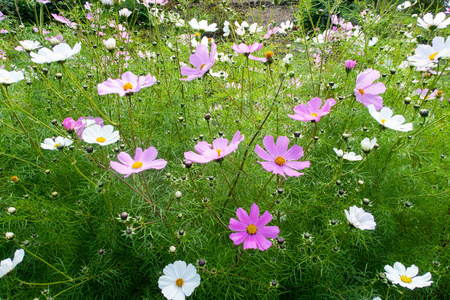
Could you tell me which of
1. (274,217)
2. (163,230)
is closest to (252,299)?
(274,217)

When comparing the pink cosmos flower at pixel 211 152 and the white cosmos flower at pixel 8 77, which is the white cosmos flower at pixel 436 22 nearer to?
the pink cosmos flower at pixel 211 152

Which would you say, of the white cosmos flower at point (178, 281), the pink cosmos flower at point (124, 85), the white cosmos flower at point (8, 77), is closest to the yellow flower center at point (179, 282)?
the white cosmos flower at point (178, 281)

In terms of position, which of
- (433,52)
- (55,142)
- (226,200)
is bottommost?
(226,200)

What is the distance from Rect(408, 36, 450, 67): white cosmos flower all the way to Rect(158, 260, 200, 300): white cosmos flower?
1.15 m

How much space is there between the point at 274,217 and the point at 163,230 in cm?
47

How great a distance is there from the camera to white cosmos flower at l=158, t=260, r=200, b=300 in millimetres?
851

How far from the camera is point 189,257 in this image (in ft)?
3.78

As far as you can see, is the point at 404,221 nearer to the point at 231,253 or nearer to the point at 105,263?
the point at 231,253

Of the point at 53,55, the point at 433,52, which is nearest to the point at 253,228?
the point at 53,55

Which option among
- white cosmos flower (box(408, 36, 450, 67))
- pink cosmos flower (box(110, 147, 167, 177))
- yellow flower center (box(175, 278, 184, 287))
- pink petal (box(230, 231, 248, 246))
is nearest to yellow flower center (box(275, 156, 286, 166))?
pink petal (box(230, 231, 248, 246))

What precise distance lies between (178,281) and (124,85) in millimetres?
665

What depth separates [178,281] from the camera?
884mm

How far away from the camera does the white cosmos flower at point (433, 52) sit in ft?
3.49

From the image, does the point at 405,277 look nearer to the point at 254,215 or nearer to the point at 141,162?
the point at 254,215
